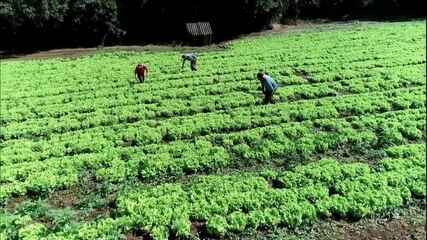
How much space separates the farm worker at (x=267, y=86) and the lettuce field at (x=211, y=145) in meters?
0.48

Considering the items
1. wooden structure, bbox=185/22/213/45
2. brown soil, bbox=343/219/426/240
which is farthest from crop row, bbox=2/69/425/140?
wooden structure, bbox=185/22/213/45

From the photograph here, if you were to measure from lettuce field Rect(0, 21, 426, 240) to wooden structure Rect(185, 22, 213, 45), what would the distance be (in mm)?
8258

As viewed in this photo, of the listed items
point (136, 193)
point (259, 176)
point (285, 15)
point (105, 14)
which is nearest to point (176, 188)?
point (136, 193)

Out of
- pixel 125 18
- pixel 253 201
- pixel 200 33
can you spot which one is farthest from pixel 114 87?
pixel 125 18

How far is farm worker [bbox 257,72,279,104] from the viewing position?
86.4ft

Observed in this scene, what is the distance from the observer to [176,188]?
18.5 metres

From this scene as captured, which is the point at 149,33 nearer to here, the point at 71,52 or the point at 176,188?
the point at 71,52

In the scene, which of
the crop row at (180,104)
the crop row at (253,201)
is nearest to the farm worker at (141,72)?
the crop row at (180,104)

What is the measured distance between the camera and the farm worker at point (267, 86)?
26344mm

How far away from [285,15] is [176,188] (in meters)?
37.5

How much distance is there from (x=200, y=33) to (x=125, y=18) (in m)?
8.57

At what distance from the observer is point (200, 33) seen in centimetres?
Result: 4597

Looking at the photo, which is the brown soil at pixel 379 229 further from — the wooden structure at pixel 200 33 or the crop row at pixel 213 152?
the wooden structure at pixel 200 33

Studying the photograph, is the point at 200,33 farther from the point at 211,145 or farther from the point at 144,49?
the point at 211,145
